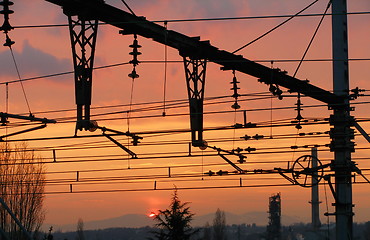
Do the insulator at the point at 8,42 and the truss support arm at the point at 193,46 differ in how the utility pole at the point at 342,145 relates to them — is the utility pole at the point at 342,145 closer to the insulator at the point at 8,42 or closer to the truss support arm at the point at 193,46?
the truss support arm at the point at 193,46

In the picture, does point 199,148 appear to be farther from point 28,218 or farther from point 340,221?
point 28,218

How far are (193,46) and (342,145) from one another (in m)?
4.78

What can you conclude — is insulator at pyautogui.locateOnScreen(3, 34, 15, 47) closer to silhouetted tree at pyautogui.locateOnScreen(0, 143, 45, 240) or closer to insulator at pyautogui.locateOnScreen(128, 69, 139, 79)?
insulator at pyautogui.locateOnScreen(128, 69, 139, 79)

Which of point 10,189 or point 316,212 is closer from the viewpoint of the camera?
point 10,189

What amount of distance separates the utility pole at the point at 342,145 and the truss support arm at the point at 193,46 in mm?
353

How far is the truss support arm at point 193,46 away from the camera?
21078 mm

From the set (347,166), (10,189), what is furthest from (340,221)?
(10,189)

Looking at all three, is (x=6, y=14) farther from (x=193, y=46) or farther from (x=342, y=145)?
(x=342, y=145)

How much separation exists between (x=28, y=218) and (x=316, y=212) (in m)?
66.2

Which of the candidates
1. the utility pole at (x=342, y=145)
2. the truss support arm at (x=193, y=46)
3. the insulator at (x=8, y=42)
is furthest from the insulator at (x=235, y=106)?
the insulator at (x=8, y=42)

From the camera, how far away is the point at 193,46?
22500 mm

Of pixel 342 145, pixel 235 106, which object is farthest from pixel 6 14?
pixel 342 145

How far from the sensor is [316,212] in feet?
394

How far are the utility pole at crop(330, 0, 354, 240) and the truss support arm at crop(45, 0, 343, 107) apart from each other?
13.9 inches
